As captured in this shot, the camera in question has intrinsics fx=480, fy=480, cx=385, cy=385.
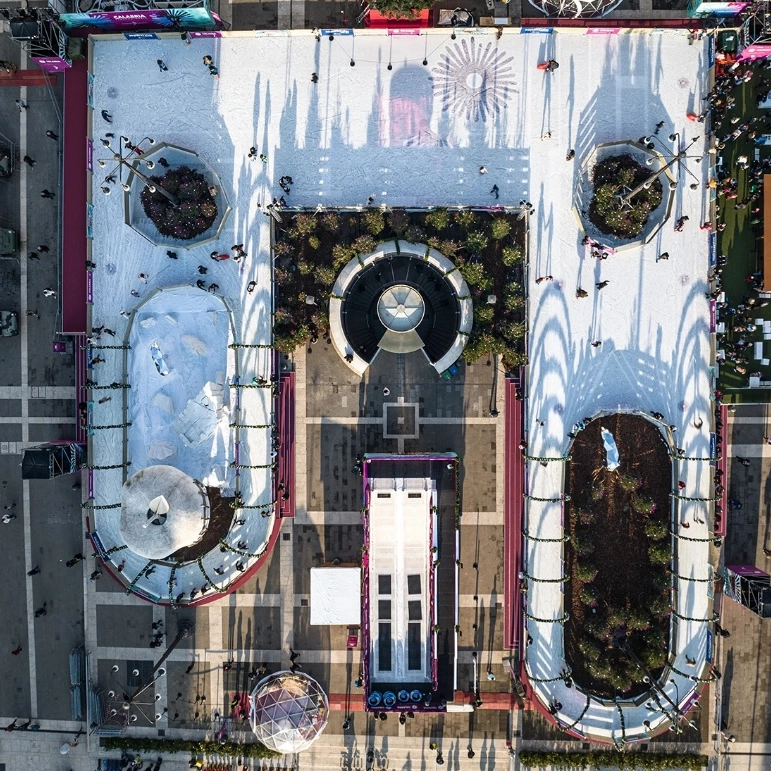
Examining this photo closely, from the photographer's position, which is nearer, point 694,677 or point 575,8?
point 575,8

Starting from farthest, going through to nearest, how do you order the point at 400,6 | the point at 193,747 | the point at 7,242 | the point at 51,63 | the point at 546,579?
the point at 193,747
the point at 7,242
the point at 546,579
the point at 51,63
the point at 400,6

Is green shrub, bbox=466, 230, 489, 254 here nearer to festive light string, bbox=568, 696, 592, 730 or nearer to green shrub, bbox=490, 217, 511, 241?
green shrub, bbox=490, 217, 511, 241

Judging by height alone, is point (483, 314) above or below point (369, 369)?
above

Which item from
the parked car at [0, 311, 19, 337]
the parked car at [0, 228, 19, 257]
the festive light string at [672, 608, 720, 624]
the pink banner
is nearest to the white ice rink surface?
the festive light string at [672, 608, 720, 624]

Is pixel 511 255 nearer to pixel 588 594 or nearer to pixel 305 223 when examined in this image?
pixel 305 223

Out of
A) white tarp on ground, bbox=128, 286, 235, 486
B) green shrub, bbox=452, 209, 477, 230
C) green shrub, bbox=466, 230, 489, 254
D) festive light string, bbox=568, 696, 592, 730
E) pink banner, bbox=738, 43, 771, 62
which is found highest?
pink banner, bbox=738, 43, 771, 62

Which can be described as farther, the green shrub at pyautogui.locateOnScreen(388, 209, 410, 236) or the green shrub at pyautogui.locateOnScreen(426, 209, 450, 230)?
the green shrub at pyautogui.locateOnScreen(388, 209, 410, 236)

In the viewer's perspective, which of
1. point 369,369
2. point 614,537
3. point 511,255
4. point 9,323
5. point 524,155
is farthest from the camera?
point 9,323

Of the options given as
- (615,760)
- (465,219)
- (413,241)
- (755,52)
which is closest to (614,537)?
(615,760)
